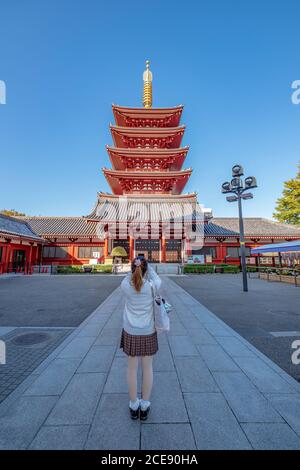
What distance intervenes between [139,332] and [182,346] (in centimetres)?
239

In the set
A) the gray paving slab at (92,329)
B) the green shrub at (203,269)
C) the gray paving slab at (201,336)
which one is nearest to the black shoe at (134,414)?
the gray paving slab at (201,336)

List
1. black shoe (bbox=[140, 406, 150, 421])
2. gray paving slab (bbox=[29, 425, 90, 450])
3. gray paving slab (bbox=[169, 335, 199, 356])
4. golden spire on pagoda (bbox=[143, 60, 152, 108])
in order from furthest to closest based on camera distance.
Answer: golden spire on pagoda (bbox=[143, 60, 152, 108])
gray paving slab (bbox=[169, 335, 199, 356])
black shoe (bbox=[140, 406, 150, 421])
gray paving slab (bbox=[29, 425, 90, 450])

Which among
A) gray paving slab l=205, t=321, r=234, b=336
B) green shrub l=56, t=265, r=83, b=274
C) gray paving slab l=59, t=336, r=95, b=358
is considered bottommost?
gray paving slab l=59, t=336, r=95, b=358

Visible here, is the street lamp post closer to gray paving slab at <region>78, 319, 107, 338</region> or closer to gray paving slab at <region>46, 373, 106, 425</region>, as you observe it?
gray paving slab at <region>78, 319, 107, 338</region>

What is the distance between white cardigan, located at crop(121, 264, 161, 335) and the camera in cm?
227

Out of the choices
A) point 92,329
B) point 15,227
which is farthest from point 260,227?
point 15,227

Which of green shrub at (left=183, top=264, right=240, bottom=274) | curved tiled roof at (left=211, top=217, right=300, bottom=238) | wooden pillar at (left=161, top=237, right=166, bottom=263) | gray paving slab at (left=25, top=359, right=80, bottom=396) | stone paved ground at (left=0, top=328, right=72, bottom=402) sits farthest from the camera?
curved tiled roof at (left=211, top=217, right=300, bottom=238)

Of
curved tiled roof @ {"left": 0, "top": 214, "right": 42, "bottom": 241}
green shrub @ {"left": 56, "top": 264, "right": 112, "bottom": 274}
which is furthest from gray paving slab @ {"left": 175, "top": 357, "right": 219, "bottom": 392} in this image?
curved tiled roof @ {"left": 0, "top": 214, "right": 42, "bottom": 241}

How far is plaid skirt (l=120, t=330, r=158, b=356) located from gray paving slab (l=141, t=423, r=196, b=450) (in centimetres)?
69

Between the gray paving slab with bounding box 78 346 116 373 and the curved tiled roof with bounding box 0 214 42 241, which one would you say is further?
the curved tiled roof with bounding box 0 214 42 241

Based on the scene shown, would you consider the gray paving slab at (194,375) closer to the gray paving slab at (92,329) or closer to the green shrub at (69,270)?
the gray paving slab at (92,329)

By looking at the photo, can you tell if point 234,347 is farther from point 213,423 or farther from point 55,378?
point 55,378

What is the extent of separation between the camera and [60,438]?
1.98 m
